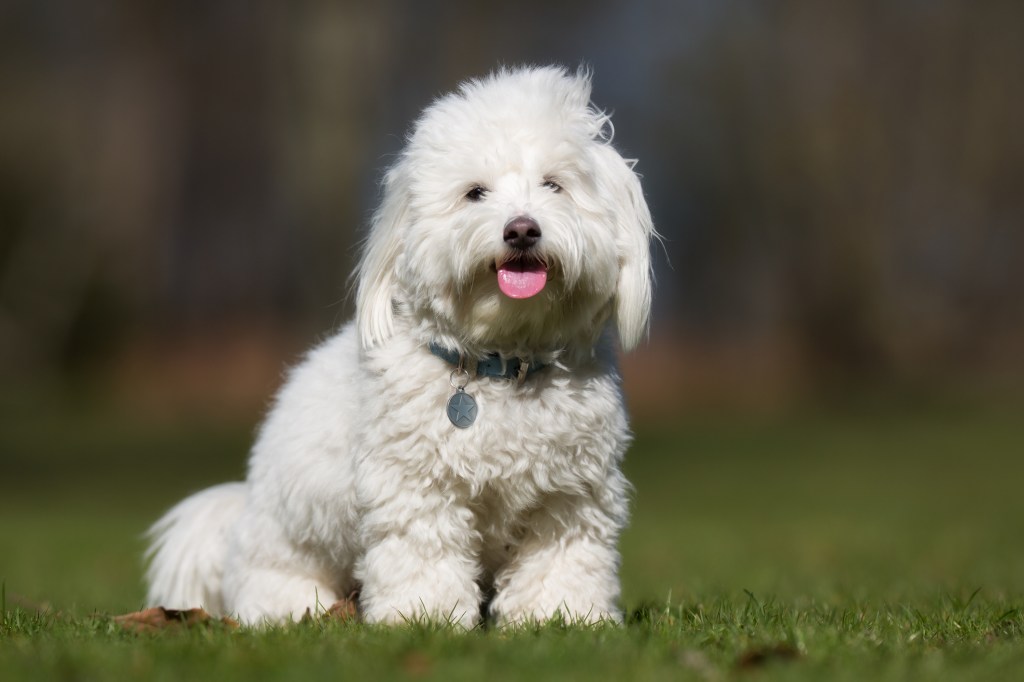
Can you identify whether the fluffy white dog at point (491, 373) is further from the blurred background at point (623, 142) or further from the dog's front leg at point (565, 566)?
the blurred background at point (623, 142)

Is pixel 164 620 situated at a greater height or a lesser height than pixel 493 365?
lesser

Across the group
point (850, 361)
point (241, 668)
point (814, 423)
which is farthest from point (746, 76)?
point (241, 668)

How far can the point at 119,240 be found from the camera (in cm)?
2620

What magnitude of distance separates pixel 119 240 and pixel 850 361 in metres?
14.6

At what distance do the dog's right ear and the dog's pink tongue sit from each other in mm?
484

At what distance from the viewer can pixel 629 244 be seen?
14.6ft

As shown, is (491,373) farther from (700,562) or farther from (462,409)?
(700,562)

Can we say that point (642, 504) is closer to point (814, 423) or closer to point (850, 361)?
point (814, 423)

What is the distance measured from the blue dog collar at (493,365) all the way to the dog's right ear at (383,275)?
21cm

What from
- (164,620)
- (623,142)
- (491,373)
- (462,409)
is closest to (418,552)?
(462,409)

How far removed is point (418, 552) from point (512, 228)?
110 cm

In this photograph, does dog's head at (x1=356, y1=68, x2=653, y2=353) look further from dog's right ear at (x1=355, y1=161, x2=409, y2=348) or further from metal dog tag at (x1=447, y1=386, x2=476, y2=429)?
metal dog tag at (x1=447, y1=386, x2=476, y2=429)

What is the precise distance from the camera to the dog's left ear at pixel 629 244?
4.41 m

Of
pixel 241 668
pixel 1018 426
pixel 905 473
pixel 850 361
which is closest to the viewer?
pixel 241 668
